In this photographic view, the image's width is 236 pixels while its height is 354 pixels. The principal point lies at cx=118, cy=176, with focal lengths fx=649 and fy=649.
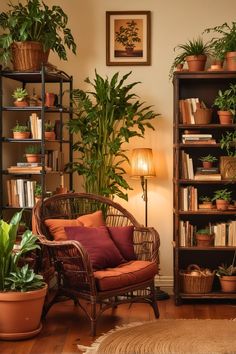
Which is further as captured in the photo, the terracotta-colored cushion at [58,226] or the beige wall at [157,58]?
the beige wall at [157,58]

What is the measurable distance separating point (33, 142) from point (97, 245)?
3.93 ft

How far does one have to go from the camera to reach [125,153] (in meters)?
6.14

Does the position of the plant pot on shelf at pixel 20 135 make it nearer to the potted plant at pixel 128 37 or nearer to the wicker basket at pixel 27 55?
the wicker basket at pixel 27 55

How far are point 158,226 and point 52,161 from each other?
3.99 ft

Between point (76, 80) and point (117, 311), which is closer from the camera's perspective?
point (117, 311)

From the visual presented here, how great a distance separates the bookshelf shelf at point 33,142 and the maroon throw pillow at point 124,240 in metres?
0.68

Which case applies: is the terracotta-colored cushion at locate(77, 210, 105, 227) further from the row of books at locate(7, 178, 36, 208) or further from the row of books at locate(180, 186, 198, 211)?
the row of books at locate(180, 186, 198, 211)

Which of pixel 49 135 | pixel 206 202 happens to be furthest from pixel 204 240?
pixel 49 135

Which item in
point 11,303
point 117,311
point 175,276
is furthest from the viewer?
point 175,276

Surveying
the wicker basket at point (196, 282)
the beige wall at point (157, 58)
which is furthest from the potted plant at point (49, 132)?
the wicker basket at point (196, 282)

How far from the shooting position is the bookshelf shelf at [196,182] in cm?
565

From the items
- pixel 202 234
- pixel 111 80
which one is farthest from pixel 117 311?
pixel 111 80

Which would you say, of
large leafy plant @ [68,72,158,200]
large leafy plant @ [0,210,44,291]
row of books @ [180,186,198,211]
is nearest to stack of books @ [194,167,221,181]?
row of books @ [180,186,198,211]

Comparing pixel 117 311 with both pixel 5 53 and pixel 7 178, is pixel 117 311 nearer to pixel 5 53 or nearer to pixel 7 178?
pixel 7 178
